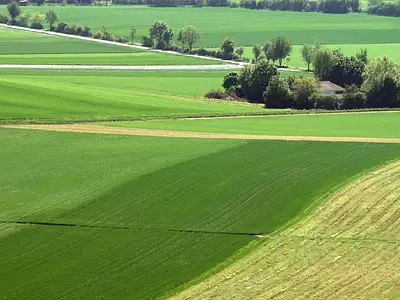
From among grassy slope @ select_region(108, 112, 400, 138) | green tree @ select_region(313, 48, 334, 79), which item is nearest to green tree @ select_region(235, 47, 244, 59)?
green tree @ select_region(313, 48, 334, 79)

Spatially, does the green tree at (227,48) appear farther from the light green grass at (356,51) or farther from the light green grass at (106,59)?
the light green grass at (106,59)

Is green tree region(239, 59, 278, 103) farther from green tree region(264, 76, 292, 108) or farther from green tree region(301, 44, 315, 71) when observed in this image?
green tree region(301, 44, 315, 71)

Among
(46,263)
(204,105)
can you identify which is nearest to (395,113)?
(204,105)

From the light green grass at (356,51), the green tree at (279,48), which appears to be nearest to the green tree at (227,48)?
the light green grass at (356,51)

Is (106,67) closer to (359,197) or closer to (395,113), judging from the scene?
(395,113)

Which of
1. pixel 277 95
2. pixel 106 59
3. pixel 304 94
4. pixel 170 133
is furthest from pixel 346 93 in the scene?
pixel 106 59

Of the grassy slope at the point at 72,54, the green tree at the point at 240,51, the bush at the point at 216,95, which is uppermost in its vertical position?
the green tree at the point at 240,51

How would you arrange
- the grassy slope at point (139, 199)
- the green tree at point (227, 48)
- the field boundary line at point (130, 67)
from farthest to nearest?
1. the green tree at point (227, 48)
2. the field boundary line at point (130, 67)
3. the grassy slope at point (139, 199)
